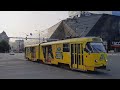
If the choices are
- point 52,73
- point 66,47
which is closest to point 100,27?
point 66,47

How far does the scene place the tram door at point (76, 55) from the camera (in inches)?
763

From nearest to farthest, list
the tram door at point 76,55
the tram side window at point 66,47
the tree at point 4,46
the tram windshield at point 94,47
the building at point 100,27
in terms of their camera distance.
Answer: the tram windshield at point 94,47 → the tram door at point 76,55 → the tram side window at point 66,47 → the building at point 100,27 → the tree at point 4,46

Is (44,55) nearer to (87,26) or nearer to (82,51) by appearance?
(82,51)

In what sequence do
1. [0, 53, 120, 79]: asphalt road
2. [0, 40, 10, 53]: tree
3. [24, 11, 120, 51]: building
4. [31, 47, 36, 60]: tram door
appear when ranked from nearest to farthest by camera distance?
[0, 53, 120, 79]: asphalt road → [31, 47, 36, 60]: tram door → [24, 11, 120, 51]: building → [0, 40, 10, 53]: tree

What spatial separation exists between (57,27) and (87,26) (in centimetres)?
1947

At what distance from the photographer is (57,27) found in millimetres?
122250

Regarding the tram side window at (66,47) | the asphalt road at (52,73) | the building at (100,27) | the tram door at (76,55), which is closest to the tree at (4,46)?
the building at (100,27)

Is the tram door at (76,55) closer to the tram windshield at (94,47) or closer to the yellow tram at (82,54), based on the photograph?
the yellow tram at (82,54)

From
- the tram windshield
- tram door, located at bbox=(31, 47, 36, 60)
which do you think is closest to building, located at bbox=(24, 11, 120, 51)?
tram door, located at bbox=(31, 47, 36, 60)

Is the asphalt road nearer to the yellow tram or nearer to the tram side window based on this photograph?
the yellow tram

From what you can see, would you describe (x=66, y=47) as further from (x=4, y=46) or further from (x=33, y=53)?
(x=4, y=46)

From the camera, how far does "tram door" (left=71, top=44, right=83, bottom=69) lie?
1939 cm
